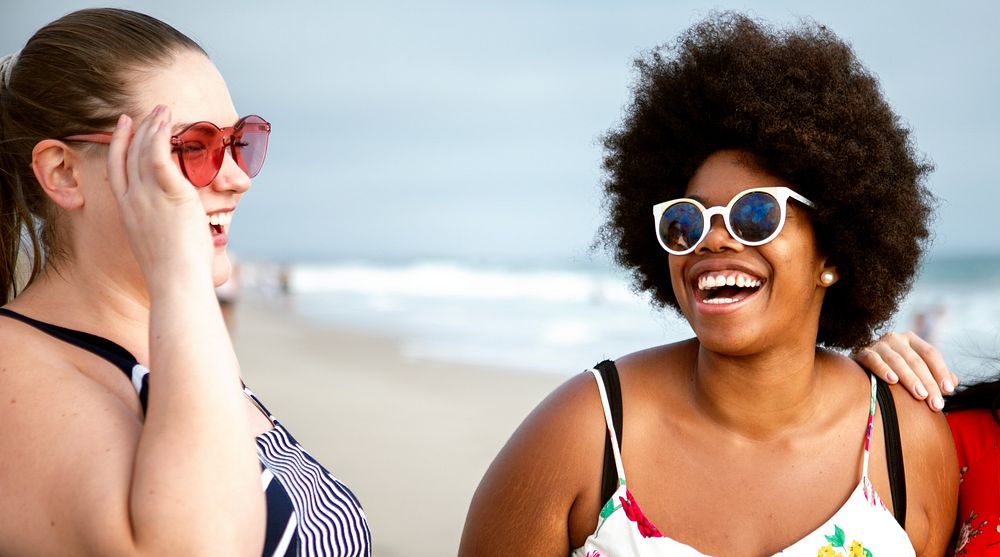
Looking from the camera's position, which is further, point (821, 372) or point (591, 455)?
point (821, 372)

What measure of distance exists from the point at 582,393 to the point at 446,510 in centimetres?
468

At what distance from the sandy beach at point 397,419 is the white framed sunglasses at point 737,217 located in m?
4.13

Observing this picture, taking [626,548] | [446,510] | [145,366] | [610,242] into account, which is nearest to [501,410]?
[446,510]

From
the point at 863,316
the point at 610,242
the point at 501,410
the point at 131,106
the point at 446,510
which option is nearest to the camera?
the point at 131,106

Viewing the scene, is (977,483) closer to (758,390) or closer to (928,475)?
(928,475)

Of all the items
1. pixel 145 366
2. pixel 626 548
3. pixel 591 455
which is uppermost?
pixel 145 366

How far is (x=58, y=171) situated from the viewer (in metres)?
2.23

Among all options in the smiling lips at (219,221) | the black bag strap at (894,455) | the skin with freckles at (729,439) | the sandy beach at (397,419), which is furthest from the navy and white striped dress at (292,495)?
the sandy beach at (397,419)

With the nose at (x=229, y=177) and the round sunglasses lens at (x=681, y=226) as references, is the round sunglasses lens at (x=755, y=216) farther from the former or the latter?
the nose at (x=229, y=177)

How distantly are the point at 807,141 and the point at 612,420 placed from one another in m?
1.04

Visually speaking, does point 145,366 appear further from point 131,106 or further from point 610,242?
point 610,242

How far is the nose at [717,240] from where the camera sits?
2.91m

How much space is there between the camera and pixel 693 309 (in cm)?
301

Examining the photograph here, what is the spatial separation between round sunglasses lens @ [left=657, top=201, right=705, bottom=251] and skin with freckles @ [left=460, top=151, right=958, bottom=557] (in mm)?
41
